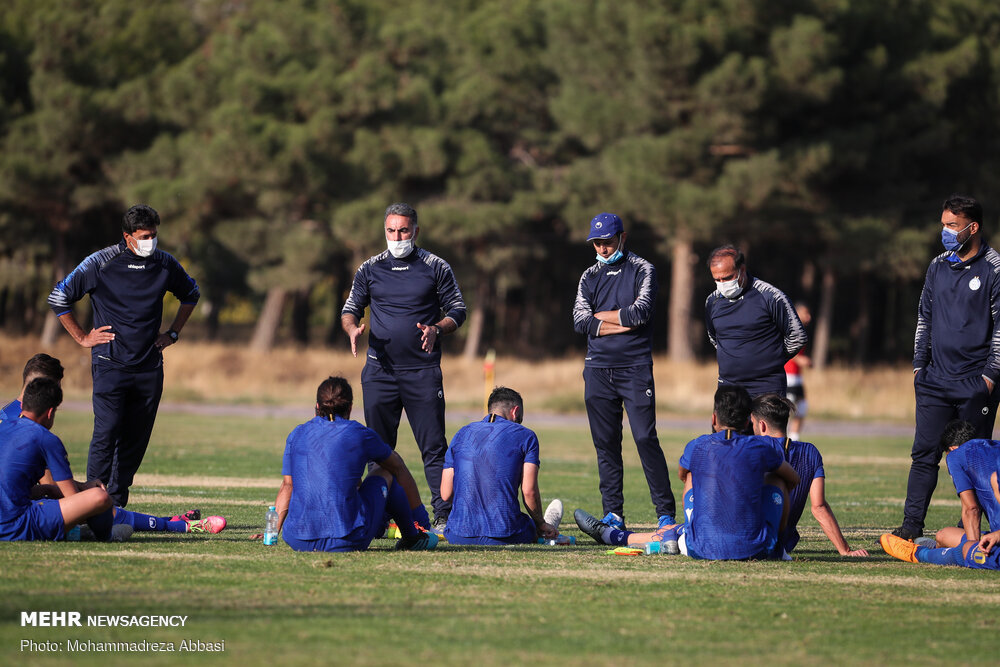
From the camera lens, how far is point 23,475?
26.1 feet

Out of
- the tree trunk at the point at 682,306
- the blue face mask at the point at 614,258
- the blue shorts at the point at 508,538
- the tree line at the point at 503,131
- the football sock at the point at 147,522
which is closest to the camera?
the blue shorts at the point at 508,538

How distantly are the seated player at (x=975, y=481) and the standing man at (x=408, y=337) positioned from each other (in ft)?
13.1

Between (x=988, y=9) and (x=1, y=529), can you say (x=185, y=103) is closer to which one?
(x=988, y=9)

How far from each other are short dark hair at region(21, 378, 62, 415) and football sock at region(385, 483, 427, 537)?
233 centimetres

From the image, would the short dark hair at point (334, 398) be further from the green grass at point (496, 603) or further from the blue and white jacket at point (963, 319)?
the blue and white jacket at point (963, 319)

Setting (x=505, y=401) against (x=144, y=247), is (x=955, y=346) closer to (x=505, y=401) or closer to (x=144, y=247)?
(x=505, y=401)

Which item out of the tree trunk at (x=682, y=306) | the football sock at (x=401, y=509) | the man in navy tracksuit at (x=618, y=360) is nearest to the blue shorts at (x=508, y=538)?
the football sock at (x=401, y=509)

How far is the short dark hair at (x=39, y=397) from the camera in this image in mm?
8102

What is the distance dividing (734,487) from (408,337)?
3261 millimetres

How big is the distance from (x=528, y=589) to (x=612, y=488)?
3.46 metres

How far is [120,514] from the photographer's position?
914 centimetres

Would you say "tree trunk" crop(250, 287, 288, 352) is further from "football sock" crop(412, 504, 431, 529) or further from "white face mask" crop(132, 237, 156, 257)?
"football sock" crop(412, 504, 431, 529)

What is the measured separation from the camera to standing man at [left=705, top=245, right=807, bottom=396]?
10164 mm

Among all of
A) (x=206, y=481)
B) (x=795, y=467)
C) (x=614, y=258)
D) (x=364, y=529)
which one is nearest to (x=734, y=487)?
(x=795, y=467)
